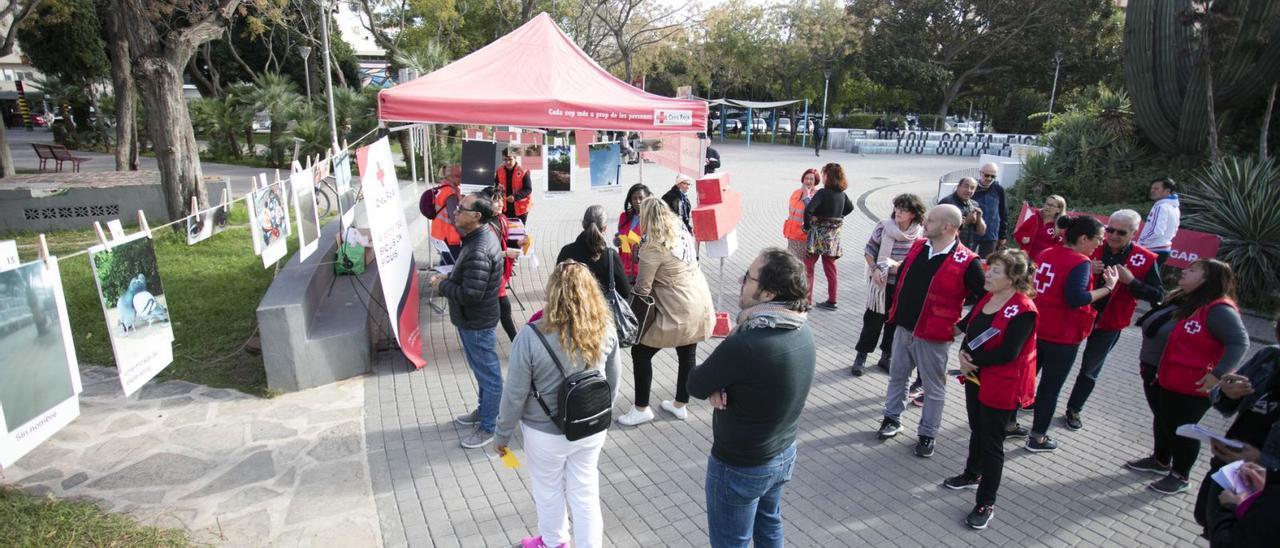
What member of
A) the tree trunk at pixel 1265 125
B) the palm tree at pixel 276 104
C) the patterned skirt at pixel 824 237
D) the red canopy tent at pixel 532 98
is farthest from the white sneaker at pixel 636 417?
the palm tree at pixel 276 104

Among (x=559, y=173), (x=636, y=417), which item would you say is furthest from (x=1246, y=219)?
(x=559, y=173)

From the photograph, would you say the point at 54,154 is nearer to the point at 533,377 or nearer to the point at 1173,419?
the point at 533,377

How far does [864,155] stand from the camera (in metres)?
30.9

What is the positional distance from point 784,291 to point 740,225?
11.2m

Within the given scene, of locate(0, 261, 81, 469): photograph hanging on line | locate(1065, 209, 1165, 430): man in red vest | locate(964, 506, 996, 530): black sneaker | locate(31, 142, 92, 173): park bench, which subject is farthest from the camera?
locate(31, 142, 92, 173): park bench

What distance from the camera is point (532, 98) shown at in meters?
6.45

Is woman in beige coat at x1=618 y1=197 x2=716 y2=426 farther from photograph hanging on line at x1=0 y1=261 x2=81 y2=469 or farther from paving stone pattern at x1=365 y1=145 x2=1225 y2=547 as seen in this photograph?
photograph hanging on line at x1=0 y1=261 x2=81 y2=469

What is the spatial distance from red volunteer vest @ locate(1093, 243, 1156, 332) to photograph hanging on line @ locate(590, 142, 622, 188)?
236 inches

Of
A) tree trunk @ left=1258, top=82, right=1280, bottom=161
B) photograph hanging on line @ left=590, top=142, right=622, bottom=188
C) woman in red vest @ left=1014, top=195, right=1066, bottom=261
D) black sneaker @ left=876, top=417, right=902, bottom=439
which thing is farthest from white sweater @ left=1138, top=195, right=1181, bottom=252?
photograph hanging on line @ left=590, top=142, right=622, bottom=188

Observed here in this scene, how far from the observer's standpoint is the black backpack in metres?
3.01

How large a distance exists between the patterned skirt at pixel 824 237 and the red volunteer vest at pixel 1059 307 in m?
3.05

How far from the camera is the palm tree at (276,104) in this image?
19500 mm

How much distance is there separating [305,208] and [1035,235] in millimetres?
6752

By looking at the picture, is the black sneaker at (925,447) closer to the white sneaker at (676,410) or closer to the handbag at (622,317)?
the white sneaker at (676,410)
